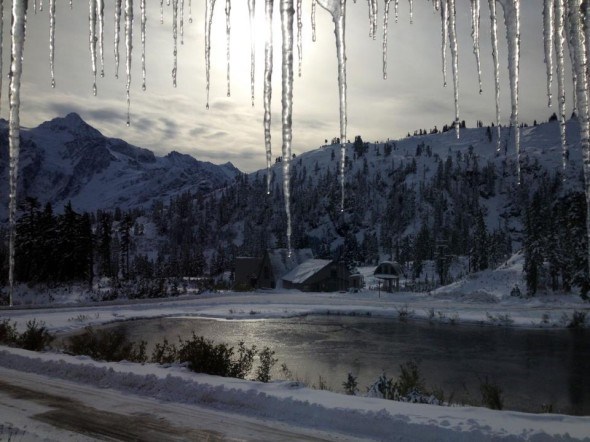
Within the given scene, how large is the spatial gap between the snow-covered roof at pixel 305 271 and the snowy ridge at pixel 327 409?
57.3 m

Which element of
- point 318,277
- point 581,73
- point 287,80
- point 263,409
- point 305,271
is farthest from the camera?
point 305,271

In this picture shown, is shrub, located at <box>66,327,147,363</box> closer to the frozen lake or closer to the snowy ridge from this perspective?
the snowy ridge

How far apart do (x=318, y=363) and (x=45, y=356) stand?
986 cm

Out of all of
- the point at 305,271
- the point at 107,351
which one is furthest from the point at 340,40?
the point at 305,271

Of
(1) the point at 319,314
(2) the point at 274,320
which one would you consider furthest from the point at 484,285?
(2) the point at 274,320

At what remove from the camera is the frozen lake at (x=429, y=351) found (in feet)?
51.4

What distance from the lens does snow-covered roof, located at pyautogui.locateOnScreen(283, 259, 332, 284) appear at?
226 ft

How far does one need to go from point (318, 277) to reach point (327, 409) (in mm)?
60944

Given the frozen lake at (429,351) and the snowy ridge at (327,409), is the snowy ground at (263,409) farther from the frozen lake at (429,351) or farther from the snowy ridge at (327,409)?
the frozen lake at (429,351)

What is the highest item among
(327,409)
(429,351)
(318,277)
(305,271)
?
(327,409)

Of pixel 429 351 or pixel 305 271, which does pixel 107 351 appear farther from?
pixel 305 271

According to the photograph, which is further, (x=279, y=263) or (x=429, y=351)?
(x=279, y=263)

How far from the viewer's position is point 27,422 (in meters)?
7.83

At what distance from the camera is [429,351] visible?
22.5m
